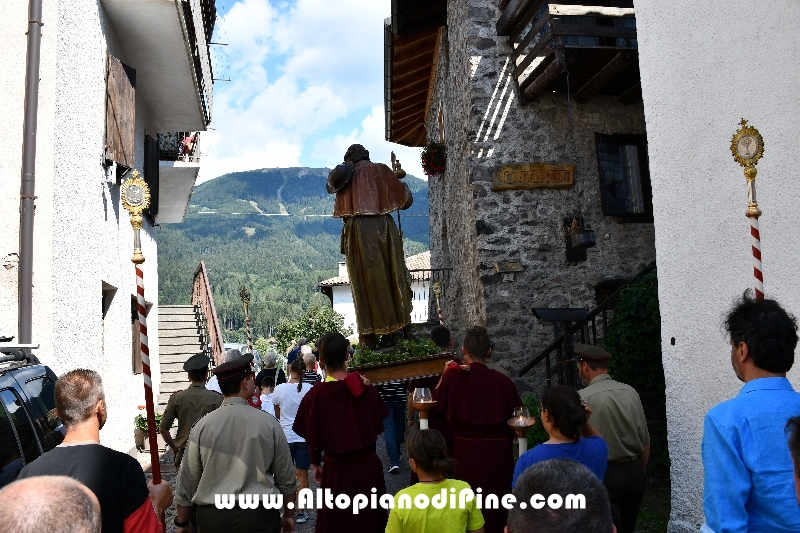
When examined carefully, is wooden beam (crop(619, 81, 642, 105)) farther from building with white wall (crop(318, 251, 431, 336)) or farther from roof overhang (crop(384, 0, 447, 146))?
building with white wall (crop(318, 251, 431, 336))

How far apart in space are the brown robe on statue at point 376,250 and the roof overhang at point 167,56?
4.29 m

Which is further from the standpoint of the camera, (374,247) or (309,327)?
(309,327)

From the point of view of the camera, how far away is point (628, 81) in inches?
403

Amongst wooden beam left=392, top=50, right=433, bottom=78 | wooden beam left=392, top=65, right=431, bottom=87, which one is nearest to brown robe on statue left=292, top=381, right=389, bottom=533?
wooden beam left=392, top=50, right=433, bottom=78

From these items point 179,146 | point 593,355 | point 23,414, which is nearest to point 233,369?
point 23,414

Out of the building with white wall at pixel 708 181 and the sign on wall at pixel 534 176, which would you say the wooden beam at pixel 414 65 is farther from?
the building with white wall at pixel 708 181

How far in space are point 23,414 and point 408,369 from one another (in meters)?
3.26

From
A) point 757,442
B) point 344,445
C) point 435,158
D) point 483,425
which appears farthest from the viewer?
point 435,158

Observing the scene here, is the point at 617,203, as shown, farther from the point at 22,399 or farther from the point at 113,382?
the point at 22,399

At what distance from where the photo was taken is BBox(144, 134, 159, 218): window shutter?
1197cm

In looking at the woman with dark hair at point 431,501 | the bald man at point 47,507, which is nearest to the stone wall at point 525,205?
the woman with dark hair at point 431,501

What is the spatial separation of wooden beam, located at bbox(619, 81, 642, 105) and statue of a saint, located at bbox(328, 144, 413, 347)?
5.11 m

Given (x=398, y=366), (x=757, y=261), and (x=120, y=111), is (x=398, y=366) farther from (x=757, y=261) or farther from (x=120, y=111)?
(x=120, y=111)

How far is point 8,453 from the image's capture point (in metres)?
3.14
